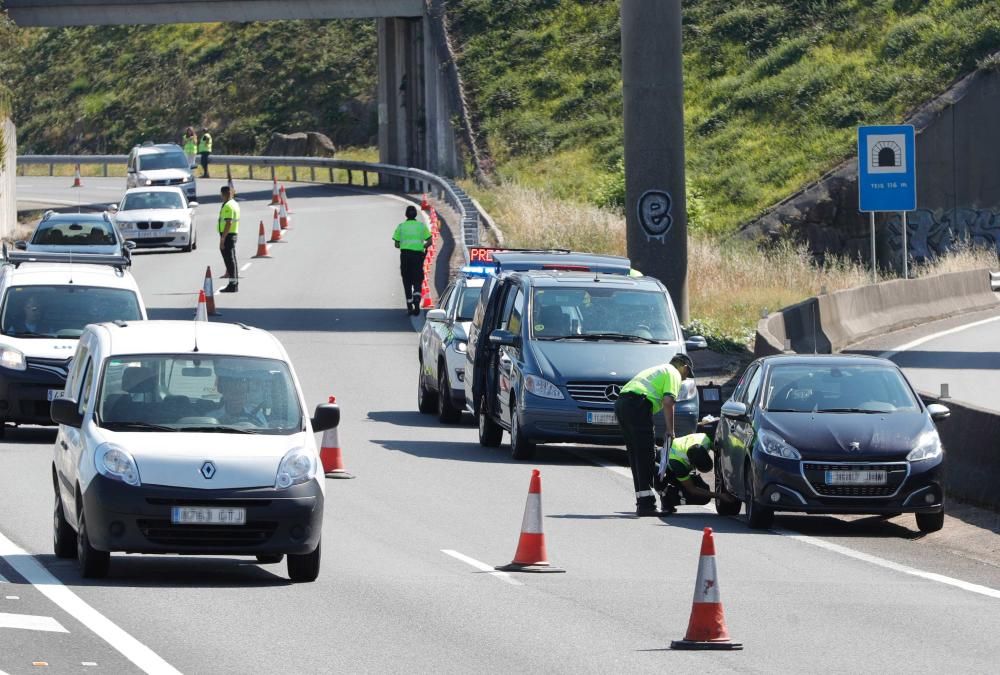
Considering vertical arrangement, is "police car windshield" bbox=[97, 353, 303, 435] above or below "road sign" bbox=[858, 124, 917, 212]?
below

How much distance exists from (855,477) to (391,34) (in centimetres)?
5619

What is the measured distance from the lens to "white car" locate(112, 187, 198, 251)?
1770 inches

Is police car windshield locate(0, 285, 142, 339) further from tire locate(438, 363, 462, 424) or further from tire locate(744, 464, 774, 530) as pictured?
tire locate(744, 464, 774, 530)

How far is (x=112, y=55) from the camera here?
104062 millimetres

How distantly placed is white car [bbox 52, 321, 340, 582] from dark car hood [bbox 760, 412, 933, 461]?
4.51 meters

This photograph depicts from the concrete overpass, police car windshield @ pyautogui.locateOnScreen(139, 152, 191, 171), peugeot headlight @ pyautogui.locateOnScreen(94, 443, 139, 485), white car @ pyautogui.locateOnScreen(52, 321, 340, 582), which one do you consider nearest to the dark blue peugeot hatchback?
white car @ pyautogui.locateOnScreen(52, 321, 340, 582)

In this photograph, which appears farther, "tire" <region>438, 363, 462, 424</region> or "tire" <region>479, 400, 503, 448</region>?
"tire" <region>438, 363, 462, 424</region>

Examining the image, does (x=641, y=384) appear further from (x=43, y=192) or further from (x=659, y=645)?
(x=43, y=192)

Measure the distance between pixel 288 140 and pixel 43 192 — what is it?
15.2m

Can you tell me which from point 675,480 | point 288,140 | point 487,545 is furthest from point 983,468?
point 288,140

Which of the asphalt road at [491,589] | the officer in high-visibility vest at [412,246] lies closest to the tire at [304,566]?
the asphalt road at [491,589]

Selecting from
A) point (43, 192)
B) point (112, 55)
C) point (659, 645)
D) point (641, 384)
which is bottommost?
point (659, 645)

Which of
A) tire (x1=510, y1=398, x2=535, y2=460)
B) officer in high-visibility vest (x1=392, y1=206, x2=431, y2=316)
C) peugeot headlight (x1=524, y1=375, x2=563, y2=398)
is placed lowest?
tire (x1=510, y1=398, x2=535, y2=460)

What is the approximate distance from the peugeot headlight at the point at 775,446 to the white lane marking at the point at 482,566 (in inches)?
117
